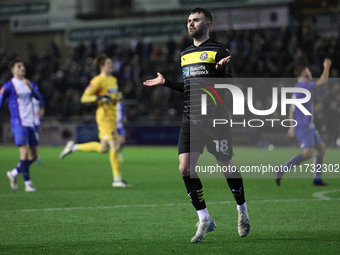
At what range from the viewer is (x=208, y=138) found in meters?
6.04

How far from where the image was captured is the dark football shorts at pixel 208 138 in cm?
600

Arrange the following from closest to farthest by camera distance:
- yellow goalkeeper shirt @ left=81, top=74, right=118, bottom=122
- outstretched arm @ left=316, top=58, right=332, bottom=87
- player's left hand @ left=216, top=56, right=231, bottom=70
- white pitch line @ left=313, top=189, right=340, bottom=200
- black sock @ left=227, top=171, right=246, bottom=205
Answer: player's left hand @ left=216, top=56, right=231, bottom=70
black sock @ left=227, top=171, right=246, bottom=205
white pitch line @ left=313, top=189, right=340, bottom=200
outstretched arm @ left=316, top=58, right=332, bottom=87
yellow goalkeeper shirt @ left=81, top=74, right=118, bottom=122

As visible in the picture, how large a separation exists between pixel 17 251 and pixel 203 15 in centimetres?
313

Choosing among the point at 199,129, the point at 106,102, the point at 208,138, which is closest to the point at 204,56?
the point at 199,129

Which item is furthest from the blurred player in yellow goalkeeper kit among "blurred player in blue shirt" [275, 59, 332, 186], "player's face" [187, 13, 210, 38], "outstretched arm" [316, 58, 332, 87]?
"player's face" [187, 13, 210, 38]

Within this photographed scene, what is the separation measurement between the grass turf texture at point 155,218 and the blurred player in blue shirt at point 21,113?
1.65ft

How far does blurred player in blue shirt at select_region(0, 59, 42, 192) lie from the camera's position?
10578 mm

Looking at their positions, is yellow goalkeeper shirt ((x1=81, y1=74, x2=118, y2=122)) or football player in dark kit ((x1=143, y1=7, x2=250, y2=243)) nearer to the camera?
football player in dark kit ((x1=143, y1=7, x2=250, y2=243))

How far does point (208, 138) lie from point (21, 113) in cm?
575

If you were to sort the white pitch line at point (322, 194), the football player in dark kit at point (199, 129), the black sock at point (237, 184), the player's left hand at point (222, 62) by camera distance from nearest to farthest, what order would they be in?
1. the player's left hand at point (222, 62)
2. the football player in dark kit at point (199, 129)
3. the black sock at point (237, 184)
4. the white pitch line at point (322, 194)

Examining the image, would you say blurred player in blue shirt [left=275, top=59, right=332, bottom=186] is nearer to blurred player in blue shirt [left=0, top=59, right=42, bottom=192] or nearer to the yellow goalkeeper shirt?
the yellow goalkeeper shirt

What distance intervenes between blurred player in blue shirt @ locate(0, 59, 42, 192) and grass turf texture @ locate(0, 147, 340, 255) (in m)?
0.50

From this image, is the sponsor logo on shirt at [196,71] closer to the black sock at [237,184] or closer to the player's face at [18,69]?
the black sock at [237,184]


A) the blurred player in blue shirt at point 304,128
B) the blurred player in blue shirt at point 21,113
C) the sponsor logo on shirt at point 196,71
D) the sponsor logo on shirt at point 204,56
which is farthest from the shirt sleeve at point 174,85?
the blurred player in blue shirt at point 21,113
